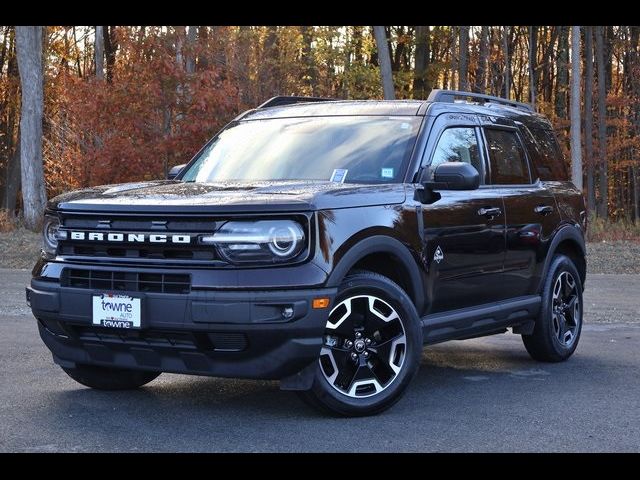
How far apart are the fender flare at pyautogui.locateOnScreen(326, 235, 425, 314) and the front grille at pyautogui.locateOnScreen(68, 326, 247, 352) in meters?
0.63

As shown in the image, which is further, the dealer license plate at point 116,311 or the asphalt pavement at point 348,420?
the dealer license plate at point 116,311

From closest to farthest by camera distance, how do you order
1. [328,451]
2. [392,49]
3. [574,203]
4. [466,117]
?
1. [328,451]
2. [466,117]
3. [574,203]
4. [392,49]

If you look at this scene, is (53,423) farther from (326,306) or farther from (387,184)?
(387,184)

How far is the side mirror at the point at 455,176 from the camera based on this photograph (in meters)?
6.77

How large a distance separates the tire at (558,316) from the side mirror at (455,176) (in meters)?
1.93

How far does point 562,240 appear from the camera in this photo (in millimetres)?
8656

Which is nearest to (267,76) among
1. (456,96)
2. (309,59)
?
(309,59)

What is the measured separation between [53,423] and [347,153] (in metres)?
2.61

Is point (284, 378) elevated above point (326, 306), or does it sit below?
below

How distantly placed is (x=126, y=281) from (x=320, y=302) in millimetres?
1129

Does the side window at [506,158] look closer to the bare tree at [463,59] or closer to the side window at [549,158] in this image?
the side window at [549,158]

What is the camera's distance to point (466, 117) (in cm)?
779

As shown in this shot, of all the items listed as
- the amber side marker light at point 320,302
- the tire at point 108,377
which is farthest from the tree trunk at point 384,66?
the amber side marker light at point 320,302
